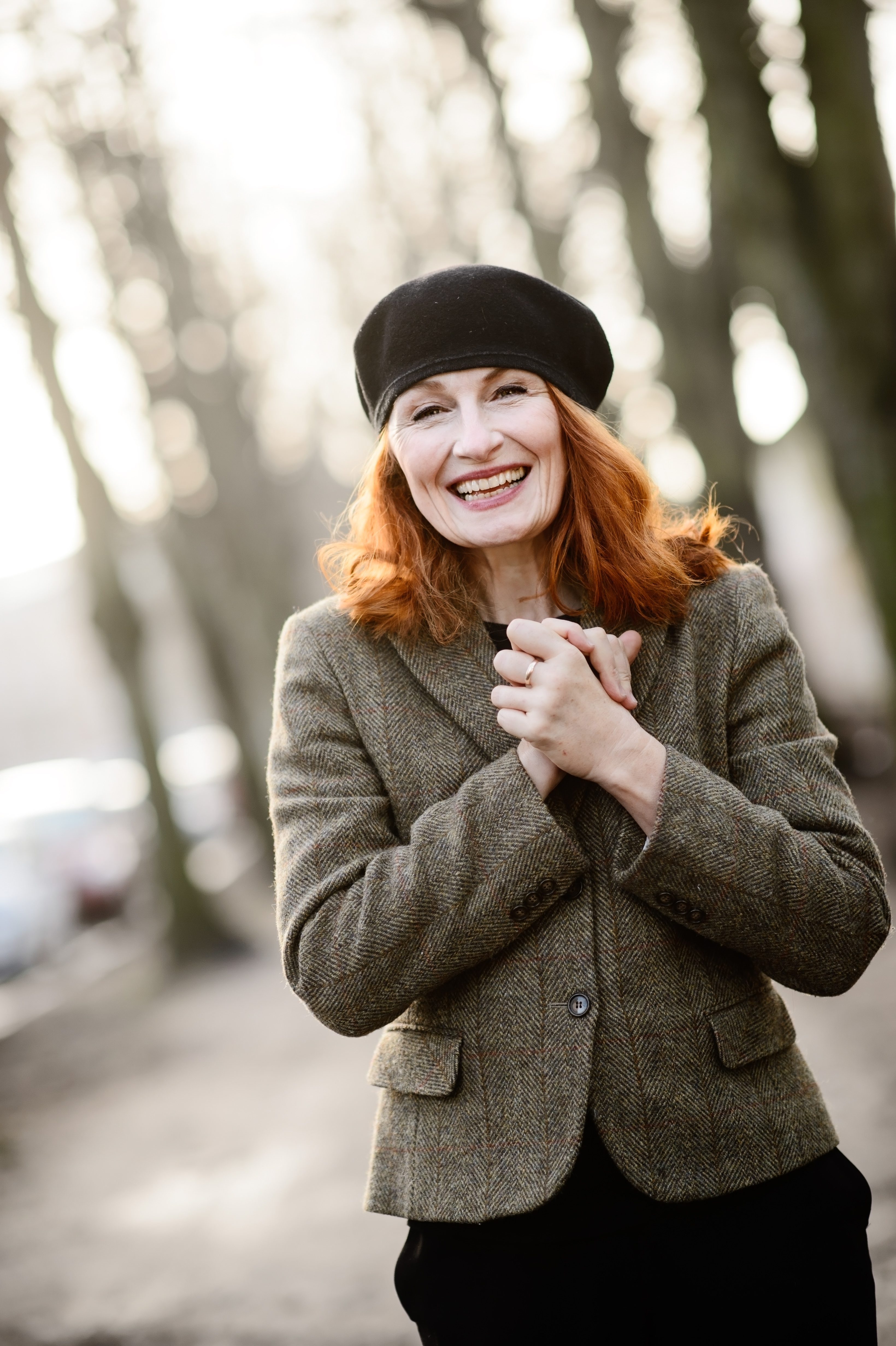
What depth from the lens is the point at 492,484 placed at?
2.32 m

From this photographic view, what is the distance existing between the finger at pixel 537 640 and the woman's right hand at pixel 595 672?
0.02 metres

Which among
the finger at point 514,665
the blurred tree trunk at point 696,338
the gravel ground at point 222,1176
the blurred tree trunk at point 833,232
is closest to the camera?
the finger at point 514,665

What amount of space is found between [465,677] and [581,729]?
1.08 ft

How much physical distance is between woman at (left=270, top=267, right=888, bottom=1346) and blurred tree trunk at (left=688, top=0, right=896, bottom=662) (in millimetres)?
5884

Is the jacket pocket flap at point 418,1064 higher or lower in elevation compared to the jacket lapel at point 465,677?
lower

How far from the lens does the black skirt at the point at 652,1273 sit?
2055 mm

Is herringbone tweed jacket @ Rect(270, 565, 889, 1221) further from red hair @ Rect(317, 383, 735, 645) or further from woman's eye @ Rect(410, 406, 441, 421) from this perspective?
woman's eye @ Rect(410, 406, 441, 421)

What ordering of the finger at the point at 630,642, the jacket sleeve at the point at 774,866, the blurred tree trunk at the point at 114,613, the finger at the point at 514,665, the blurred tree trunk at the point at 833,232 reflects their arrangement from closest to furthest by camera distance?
the jacket sleeve at the point at 774,866
the finger at the point at 514,665
the finger at the point at 630,642
the blurred tree trunk at the point at 833,232
the blurred tree trunk at the point at 114,613

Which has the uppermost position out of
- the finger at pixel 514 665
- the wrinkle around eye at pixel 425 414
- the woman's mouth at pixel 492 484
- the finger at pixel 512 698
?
the wrinkle around eye at pixel 425 414

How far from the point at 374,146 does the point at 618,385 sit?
4957 millimetres

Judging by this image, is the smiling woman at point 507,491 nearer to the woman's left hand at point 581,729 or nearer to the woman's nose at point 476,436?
the woman's nose at point 476,436

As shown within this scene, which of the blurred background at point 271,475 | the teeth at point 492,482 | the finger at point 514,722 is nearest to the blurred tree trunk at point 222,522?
the blurred background at point 271,475

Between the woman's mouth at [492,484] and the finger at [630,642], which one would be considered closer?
the finger at [630,642]

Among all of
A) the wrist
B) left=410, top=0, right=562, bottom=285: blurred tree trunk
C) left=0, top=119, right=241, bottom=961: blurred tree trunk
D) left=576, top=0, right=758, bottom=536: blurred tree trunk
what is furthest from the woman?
left=0, top=119, right=241, bottom=961: blurred tree trunk
